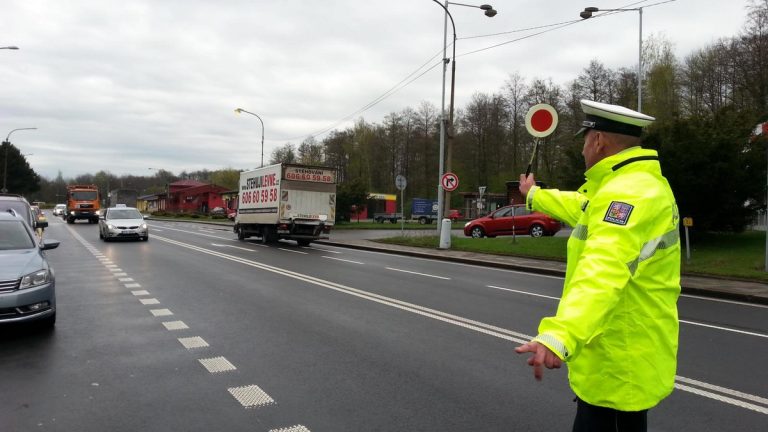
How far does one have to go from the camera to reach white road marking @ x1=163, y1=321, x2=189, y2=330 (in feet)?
23.4

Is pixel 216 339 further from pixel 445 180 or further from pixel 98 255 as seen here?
pixel 445 180

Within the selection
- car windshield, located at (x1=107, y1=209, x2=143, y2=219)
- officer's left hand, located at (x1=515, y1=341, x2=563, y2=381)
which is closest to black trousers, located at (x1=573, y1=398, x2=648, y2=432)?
officer's left hand, located at (x1=515, y1=341, x2=563, y2=381)

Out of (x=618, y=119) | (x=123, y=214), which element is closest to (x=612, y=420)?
(x=618, y=119)

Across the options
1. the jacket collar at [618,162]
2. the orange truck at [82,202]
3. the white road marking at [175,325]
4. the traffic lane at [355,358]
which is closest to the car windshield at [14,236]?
the traffic lane at [355,358]

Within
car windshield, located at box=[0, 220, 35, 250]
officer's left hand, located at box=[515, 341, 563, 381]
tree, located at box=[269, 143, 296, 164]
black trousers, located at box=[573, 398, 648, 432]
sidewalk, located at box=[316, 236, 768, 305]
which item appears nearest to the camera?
officer's left hand, located at box=[515, 341, 563, 381]

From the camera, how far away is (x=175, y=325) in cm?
731

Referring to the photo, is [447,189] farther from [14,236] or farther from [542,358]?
[542,358]

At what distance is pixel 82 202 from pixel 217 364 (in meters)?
44.6

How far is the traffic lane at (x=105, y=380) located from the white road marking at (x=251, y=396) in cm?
8

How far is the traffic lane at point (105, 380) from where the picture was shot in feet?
13.5

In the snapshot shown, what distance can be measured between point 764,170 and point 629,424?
17225mm

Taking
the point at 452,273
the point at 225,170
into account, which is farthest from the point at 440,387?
the point at 225,170

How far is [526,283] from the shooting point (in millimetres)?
12617

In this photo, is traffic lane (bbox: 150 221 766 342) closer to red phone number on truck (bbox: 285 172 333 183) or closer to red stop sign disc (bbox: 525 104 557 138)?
red stop sign disc (bbox: 525 104 557 138)
